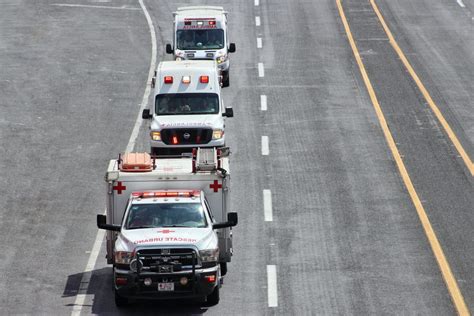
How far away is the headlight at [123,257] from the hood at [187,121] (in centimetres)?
1139

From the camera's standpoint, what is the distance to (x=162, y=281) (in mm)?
24297

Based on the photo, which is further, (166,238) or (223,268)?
(223,268)

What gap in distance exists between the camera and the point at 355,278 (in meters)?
27.4

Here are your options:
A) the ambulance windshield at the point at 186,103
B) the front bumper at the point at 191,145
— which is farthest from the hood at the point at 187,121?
the front bumper at the point at 191,145

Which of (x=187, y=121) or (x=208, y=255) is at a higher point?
(x=208, y=255)

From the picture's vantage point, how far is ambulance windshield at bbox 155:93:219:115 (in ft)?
120

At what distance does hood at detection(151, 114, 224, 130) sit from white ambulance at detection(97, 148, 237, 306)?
25.2ft

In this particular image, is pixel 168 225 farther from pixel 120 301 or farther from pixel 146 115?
pixel 146 115

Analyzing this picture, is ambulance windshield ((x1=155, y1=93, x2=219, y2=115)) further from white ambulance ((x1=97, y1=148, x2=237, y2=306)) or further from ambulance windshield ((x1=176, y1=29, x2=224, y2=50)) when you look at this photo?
ambulance windshield ((x1=176, y1=29, x2=224, y2=50))

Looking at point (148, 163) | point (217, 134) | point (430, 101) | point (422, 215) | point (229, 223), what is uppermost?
point (148, 163)

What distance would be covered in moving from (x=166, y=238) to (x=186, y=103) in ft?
41.2

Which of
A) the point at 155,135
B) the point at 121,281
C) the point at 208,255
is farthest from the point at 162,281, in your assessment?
the point at 155,135

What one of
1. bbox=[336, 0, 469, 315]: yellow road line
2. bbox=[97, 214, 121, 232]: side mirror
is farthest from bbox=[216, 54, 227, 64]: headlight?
bbox=[97, 214, 121, 232]: side mirror

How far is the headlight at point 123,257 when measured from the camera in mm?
24453
